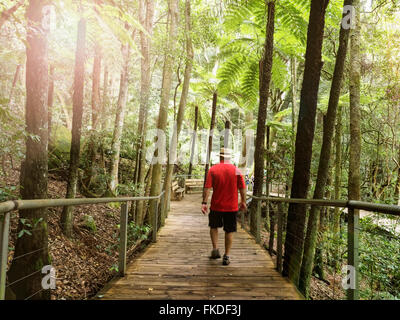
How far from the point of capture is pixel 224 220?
458 centimetres

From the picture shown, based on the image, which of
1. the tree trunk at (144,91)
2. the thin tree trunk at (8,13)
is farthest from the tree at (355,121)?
the thin tree trunk at (8,13)

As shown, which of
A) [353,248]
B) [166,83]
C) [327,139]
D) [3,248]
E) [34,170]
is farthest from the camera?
[166,83]

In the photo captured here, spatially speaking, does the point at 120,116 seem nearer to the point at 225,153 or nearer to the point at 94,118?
the point at 94,118

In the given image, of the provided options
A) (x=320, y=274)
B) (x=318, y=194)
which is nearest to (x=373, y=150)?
(x=320, y=274)

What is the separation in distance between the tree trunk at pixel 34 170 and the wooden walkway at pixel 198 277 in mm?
1240

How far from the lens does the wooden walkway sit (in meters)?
3.20

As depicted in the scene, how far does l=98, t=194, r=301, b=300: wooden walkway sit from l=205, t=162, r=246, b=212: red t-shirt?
0.95 meters

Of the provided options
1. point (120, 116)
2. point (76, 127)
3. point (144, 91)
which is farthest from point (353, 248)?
point (120, 116)

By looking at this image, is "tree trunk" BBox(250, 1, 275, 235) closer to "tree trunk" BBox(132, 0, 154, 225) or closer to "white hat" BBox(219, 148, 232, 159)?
"white hat" BBox(219, 148, 232, 159)

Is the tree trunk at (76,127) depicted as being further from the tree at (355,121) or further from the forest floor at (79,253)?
the tree at (355,121)

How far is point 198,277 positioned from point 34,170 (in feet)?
9.12

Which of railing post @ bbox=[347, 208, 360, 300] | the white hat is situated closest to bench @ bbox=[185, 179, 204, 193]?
the white hat

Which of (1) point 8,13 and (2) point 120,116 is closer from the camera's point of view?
(1) point 8,13
